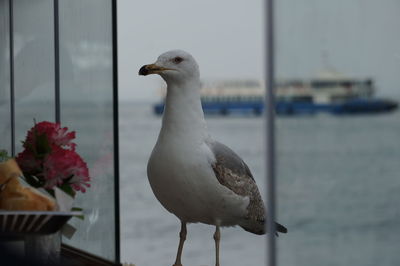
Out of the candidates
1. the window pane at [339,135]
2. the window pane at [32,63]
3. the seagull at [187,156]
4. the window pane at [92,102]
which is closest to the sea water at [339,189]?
the window pane at [339,135]

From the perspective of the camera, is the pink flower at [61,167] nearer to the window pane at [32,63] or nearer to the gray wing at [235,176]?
the gray wing at [235,176]

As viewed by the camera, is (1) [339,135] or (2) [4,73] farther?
(2) [4,73]

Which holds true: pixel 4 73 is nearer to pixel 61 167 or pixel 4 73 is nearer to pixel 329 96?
pixel 61 167

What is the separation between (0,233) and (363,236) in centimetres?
59

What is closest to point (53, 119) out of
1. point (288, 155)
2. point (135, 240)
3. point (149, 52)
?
point (288, 155)

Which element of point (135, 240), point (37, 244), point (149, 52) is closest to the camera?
point (37, 244)

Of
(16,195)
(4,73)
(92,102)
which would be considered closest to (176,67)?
(92,102)

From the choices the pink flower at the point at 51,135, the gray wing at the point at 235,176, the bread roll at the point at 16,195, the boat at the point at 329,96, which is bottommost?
the gray wing at the point at 235,176

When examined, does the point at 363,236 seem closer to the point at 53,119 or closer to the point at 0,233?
the point at 0,233

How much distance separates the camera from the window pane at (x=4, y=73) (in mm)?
2934

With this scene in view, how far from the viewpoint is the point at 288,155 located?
1366 mm

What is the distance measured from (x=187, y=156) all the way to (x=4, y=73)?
1109mm

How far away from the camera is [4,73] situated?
2.98 meters

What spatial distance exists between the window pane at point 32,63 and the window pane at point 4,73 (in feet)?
0.24
